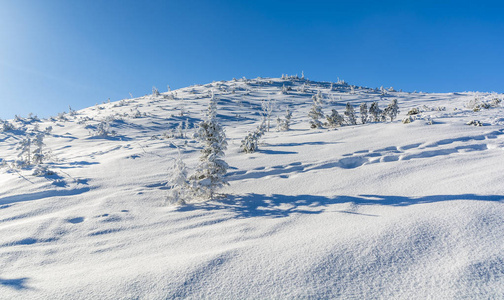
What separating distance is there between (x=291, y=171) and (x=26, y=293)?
570cm

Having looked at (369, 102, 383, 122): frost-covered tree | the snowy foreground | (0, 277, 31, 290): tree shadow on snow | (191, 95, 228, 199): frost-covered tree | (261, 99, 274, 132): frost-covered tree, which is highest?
(261, 99, 274, 132): frost-covered tree

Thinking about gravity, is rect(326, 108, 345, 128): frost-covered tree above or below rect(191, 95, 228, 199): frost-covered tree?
above

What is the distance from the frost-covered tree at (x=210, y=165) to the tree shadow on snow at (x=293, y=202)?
14.4 inches

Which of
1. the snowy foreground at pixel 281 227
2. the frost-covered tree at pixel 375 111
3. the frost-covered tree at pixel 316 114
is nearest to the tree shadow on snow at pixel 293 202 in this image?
the snowy foreground at pixel 281 227

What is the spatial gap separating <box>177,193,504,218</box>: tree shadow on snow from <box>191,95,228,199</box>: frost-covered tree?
0.37m

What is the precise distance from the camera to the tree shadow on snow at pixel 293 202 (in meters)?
4.11

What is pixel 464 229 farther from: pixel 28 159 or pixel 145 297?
pixel 28 159

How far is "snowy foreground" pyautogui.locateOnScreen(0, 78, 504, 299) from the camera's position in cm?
240

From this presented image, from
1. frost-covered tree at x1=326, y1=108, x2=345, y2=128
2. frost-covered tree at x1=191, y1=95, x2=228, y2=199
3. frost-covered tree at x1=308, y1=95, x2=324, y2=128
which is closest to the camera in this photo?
frost-covered tree at x1=191, y1=95, x2=228, y2=199

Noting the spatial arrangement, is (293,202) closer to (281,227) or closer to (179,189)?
(281,227)

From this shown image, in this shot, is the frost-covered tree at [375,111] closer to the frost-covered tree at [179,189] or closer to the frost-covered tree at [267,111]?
the frost-covered tree at [267,111]

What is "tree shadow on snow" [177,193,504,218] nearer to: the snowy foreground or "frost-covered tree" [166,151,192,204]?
the snowy foreground

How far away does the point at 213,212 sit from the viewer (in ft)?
15.8

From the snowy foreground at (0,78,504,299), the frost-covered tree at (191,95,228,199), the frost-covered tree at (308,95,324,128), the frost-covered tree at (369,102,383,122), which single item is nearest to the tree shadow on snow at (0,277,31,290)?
the snowy foreground at (0,78,504,299)
